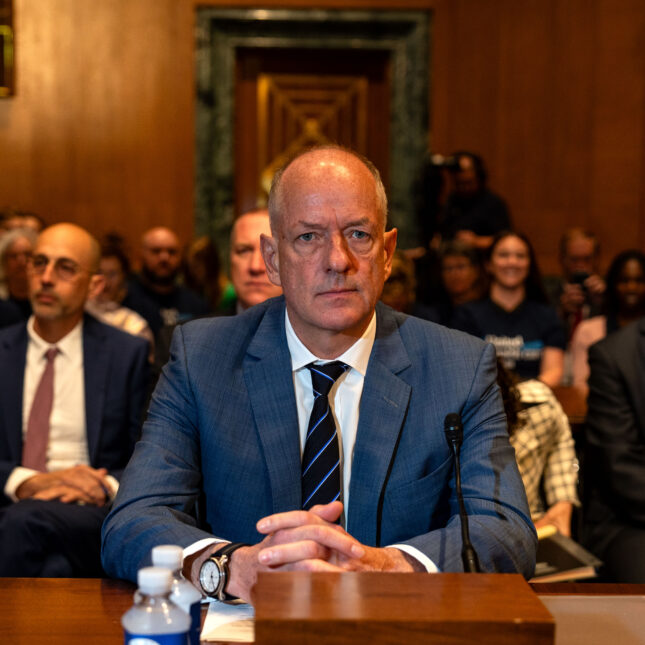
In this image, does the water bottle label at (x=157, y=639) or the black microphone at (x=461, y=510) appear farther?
the black microphone at (x=461, y=510)

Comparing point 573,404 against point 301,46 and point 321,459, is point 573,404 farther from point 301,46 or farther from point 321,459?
point 301,46

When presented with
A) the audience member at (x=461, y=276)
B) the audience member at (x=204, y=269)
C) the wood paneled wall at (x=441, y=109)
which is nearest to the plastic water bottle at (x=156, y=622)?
the audience member at (x=461, y=276)

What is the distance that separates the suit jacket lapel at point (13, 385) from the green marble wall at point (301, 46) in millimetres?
4807

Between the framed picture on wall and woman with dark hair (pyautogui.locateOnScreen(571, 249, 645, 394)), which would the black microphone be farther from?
the framed picture on wall

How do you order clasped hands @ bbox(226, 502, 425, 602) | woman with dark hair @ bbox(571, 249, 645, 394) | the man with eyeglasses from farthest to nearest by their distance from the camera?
1. woman with dark hair @ bbox(571, 249, 645, 394)
2. the man with eyeglasses
3. clasped hands @ bbox(226, 502, 425, 602)

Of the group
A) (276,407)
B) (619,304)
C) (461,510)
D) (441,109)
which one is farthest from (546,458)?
(441,109)

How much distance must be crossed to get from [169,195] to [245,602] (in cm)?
700

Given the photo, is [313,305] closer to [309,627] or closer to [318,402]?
[318,402]

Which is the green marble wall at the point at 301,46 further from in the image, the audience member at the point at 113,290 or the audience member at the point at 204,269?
the audience member at the point at 113,290

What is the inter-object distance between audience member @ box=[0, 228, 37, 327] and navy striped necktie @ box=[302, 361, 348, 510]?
3676 mm

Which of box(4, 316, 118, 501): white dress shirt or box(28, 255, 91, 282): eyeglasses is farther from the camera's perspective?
box(28, 255, 91, 282): eyeglasses

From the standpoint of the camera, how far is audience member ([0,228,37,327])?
5.32m

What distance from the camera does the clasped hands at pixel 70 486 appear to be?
3.02m

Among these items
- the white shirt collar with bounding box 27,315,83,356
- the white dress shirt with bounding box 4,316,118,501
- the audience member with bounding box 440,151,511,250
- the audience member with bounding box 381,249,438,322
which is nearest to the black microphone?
the white dress shirt with bounding box 4,316,118,501
